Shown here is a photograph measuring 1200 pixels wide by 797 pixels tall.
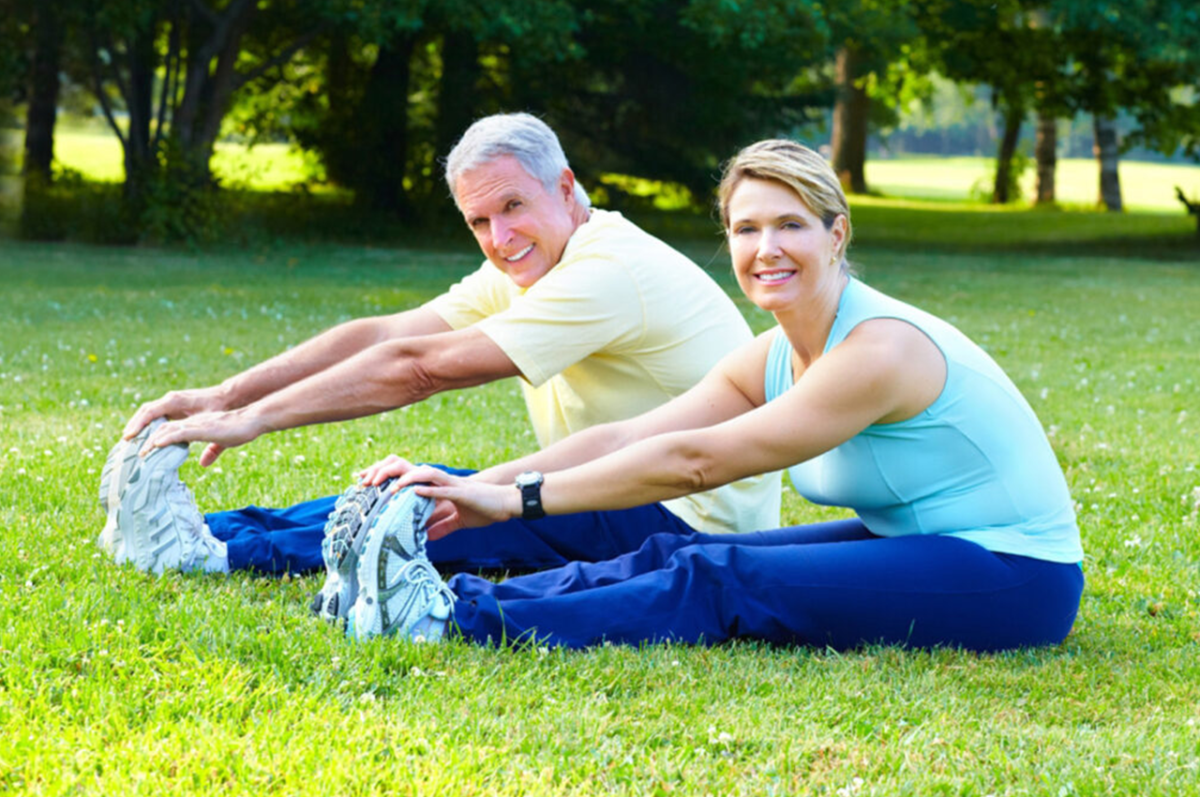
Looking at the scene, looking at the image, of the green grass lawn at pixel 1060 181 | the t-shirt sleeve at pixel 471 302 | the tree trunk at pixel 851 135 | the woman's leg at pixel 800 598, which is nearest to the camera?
the woman's leg at pixel 800 598

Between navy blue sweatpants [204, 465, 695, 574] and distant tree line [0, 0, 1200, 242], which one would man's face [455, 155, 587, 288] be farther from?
distant tree line [0, 0, 1200, 242]

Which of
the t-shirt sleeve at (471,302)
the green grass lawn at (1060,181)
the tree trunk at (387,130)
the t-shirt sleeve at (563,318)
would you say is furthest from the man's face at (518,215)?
the green grass lawn at (1060,181)

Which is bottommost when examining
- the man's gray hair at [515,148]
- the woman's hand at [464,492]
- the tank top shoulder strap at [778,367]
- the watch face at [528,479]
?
the woman's hand at [464,492]

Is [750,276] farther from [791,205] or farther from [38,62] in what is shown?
[38,62]

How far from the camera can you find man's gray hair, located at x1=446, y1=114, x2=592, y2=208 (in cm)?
442

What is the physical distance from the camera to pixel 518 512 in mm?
3727

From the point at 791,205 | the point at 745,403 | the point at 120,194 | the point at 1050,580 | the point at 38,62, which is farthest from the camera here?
the point at 38,62

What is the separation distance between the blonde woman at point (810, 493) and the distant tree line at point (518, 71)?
1633 centimetres

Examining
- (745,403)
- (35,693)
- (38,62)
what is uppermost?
(38,62)

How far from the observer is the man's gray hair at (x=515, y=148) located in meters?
4.42

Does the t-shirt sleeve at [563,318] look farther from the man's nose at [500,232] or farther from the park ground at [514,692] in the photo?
the park ground at [514,692]

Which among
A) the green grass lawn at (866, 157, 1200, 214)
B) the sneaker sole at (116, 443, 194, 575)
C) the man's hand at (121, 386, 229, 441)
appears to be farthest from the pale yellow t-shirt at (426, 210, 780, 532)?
the green grass lawn at (866, 157, 1200, 214)

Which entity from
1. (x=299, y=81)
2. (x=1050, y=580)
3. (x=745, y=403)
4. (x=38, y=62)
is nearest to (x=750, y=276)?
(x=745, y=403)

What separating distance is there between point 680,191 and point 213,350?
51.2ft
